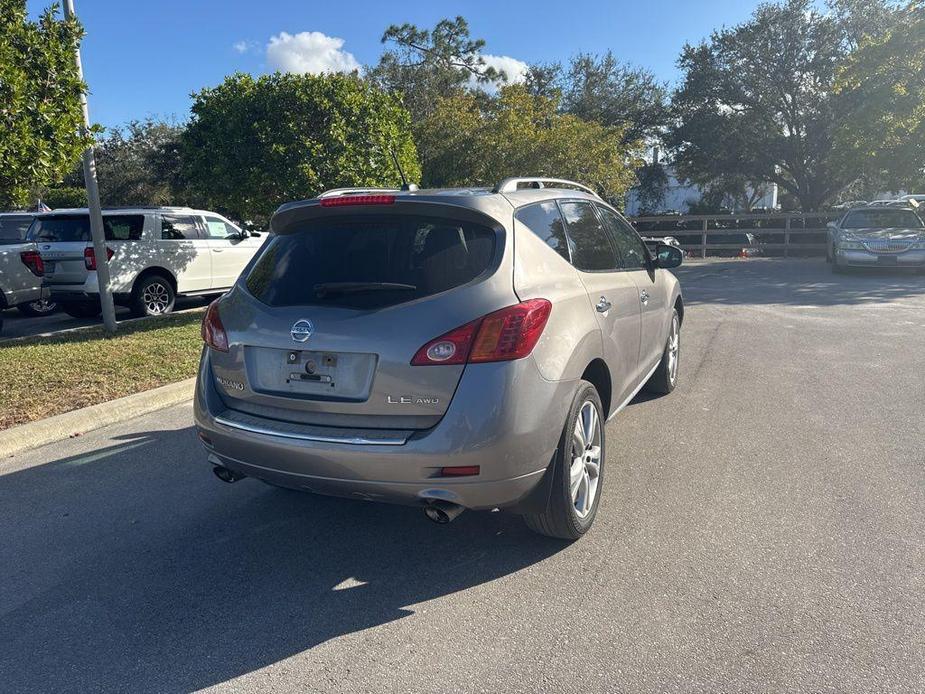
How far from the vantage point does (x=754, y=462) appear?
15.5ft

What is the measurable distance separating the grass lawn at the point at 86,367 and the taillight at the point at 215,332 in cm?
285

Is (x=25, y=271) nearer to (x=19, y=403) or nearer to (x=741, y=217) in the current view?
(x=19, y=403)

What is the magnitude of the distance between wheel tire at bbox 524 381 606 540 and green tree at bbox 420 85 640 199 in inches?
614

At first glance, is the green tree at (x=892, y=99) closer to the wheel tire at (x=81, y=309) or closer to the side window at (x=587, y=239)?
the side window at (x=587, y=239)

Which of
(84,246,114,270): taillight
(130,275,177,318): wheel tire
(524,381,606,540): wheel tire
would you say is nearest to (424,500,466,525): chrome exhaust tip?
(524,381,606,540): wheel tire

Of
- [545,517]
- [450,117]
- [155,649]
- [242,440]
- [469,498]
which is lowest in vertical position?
[155,649]

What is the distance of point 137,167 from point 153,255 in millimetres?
24354

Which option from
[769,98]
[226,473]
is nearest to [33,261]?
[226,473]

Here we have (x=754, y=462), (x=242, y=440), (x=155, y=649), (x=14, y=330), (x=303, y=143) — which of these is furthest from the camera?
(x=14, y=330)

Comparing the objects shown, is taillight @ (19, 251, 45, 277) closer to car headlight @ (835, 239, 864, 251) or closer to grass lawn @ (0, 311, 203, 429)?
grass lawn @ (0, 311, 203, 429)

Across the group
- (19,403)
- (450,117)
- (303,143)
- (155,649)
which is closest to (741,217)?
(450,117)

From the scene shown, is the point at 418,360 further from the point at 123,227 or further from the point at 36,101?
the point at 123,227

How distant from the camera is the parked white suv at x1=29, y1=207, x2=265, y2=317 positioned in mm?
10961

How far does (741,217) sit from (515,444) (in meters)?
22.7
